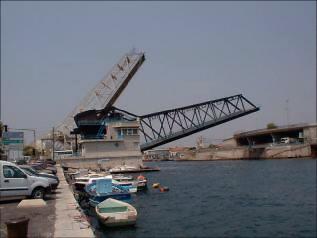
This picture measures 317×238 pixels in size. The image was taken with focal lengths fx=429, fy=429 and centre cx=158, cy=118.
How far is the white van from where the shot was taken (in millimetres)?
17875

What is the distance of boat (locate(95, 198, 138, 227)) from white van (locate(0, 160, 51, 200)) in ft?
9.50

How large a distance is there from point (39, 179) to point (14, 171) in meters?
1.20

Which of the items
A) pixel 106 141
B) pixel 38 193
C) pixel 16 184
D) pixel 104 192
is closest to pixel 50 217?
pixel 16 184

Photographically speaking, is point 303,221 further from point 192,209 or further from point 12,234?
point 12,234

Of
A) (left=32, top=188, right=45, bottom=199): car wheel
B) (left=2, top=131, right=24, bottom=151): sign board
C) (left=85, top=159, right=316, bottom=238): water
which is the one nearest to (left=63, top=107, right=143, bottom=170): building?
(left=85, top=159, right=316, bottom=238): water

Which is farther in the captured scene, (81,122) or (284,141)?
(284,141)

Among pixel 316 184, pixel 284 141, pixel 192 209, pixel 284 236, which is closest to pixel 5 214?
pixel 284 236

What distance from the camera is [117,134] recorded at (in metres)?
70.1

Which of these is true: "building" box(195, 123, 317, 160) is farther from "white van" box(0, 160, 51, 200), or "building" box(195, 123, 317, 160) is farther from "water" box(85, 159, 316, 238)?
"white van" box(0, 160, 51, 200)

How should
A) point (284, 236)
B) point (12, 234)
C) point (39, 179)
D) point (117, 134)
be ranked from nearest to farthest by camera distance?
point (12, 234)
point (284, 236)
point (39, 179)
point (117, 134)

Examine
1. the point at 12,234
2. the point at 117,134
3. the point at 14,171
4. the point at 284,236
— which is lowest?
the point at 284,236

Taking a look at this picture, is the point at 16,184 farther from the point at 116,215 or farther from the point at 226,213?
the point at 226,213

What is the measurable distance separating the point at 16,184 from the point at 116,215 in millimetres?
4565

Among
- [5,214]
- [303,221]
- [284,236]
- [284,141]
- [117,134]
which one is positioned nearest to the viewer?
[5,214]
